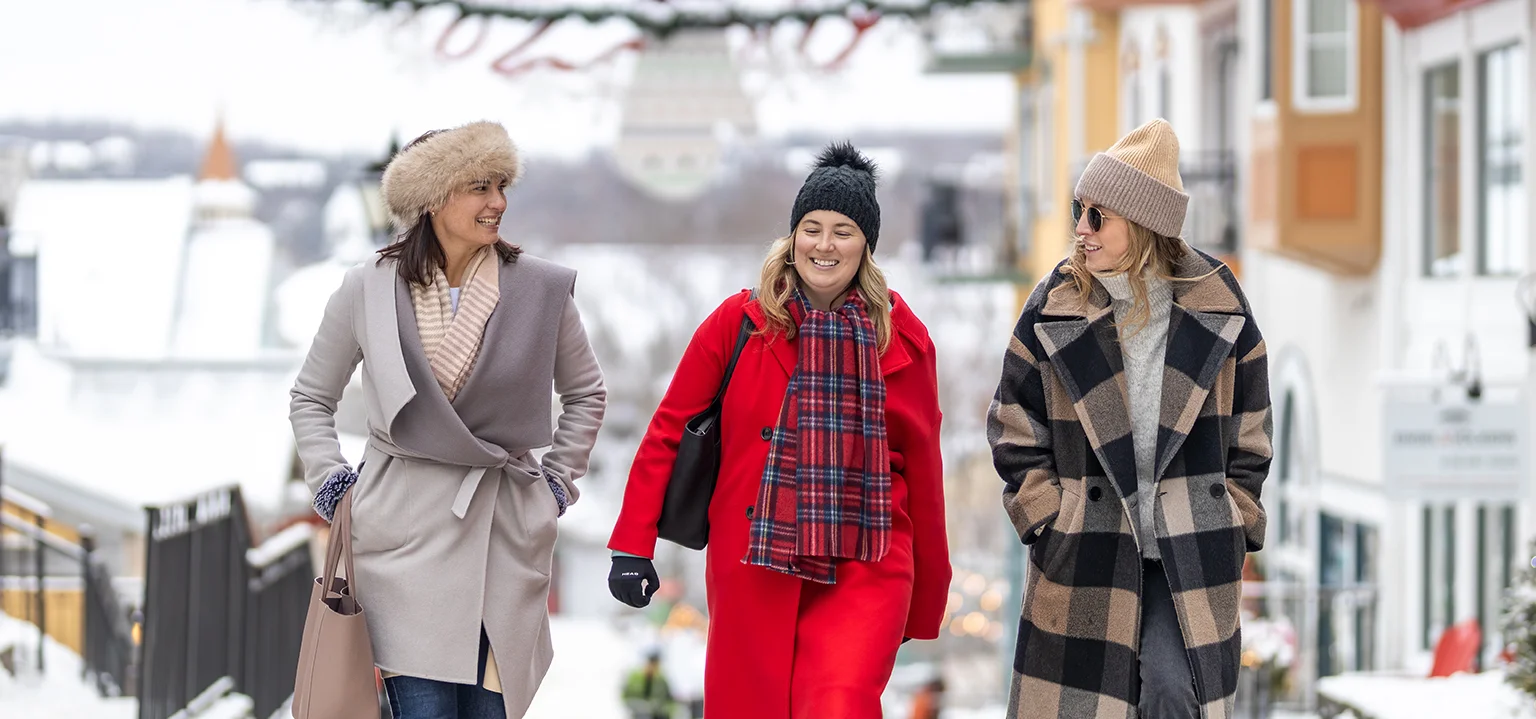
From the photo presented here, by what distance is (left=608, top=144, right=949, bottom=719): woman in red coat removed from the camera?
4.99m

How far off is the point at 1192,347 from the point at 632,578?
4.96ft

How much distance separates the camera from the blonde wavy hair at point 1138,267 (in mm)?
4781

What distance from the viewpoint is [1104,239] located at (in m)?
4.84

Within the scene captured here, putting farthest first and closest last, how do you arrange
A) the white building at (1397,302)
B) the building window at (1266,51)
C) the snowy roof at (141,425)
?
the snowy roof at (141,425)
the building window at (1266,51)
the white building at (1397,302)

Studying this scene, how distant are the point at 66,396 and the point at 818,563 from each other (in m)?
23.3

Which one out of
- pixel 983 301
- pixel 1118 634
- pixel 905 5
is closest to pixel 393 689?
pixel 1118 634

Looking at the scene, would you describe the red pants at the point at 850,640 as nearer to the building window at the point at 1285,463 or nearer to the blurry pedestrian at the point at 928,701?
the blurry pedestrian at the point at 928,701

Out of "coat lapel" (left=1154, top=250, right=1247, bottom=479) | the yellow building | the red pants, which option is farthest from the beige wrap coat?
the yellow building

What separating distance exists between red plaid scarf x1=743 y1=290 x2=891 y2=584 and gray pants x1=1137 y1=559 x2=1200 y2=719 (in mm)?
692

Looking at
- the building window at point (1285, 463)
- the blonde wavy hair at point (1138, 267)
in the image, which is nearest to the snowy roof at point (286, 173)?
the building window at point (1285, 463)

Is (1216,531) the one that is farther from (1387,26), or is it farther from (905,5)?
(1387,26)

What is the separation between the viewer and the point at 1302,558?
55.4 feet

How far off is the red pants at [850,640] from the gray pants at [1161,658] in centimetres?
66

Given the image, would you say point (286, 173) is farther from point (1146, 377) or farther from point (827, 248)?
point (1146, 377)
